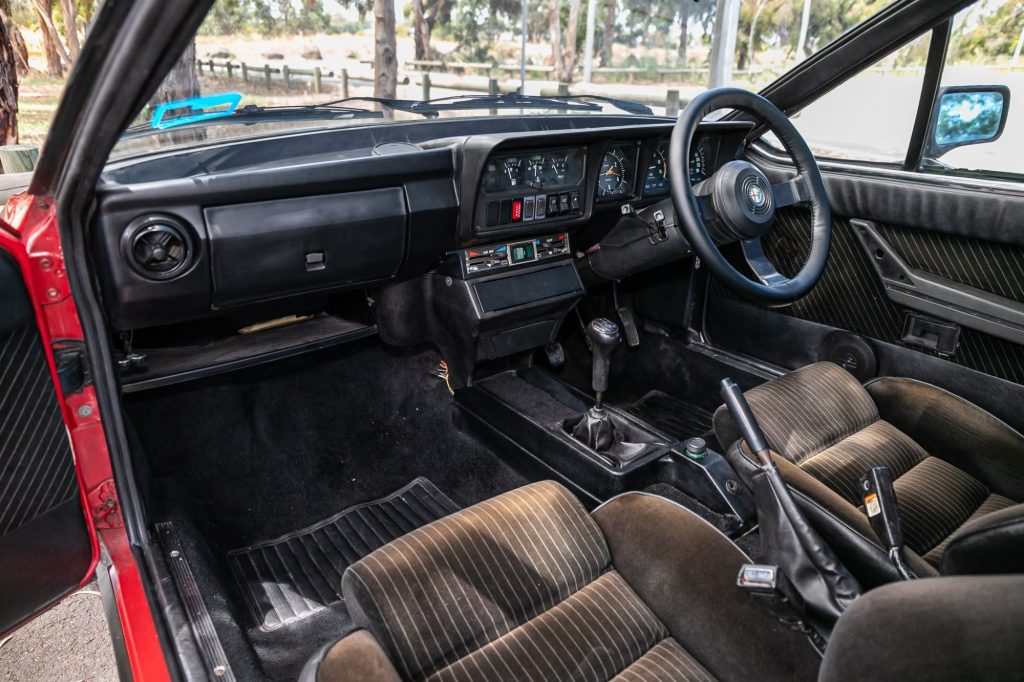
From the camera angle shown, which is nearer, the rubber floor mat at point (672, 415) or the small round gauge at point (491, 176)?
the small round gauge at point (491, 176)

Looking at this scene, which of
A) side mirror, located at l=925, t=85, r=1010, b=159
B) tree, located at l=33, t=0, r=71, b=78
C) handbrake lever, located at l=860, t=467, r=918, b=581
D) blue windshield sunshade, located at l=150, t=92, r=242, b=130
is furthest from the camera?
side mirror, located at l=925, t=85, r=1010, b=159

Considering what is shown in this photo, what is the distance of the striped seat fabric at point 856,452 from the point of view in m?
1.77

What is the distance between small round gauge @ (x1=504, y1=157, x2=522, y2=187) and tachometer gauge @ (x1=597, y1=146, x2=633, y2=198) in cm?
32

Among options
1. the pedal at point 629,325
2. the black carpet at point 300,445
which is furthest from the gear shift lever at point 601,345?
the pedal at point 629,325

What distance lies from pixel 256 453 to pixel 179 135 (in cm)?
118

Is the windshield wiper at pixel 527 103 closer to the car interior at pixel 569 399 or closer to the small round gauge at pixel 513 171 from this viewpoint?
the car interior at pixel 569 399

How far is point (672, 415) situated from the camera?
10.0ft

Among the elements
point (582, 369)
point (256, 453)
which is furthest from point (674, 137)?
point (256, 453)

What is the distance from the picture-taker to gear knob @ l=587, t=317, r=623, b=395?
237cm

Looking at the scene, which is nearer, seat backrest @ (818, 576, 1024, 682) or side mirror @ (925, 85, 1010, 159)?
seat backrest @ (818, 576, 1024, 682)

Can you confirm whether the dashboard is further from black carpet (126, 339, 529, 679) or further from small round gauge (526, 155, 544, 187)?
black carpet (126, 339, 529, 679)

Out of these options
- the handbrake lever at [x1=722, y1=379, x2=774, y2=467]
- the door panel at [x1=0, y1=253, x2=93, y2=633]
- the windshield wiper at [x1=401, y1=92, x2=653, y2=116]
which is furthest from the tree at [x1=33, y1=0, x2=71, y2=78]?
the handbrake lever at [x1=722, y1=379, x2=774, y2=467]

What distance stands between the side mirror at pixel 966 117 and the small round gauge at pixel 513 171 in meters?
1.46

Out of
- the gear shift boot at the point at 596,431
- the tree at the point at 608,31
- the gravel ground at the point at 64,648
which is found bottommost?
the gravel ground at the point at 64,648
